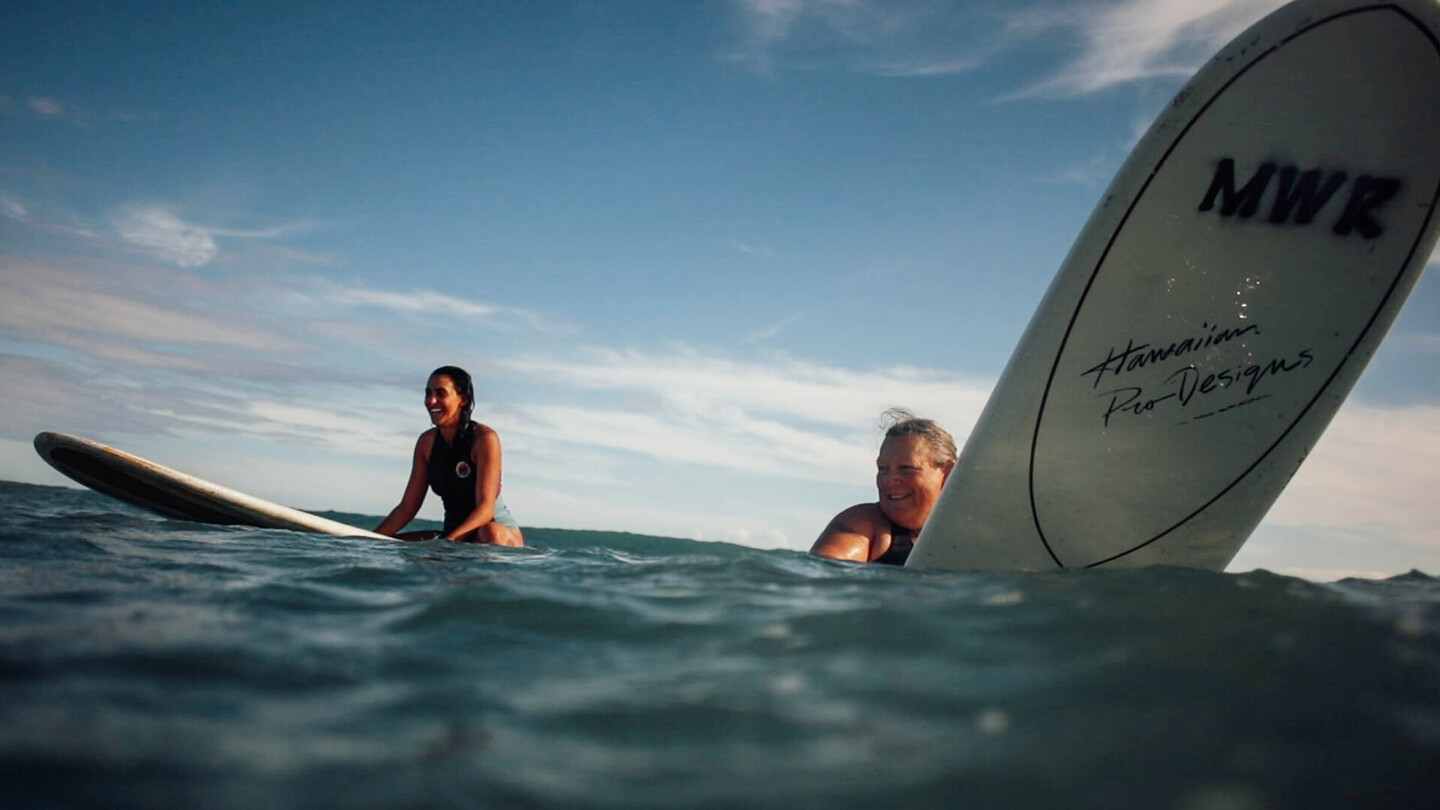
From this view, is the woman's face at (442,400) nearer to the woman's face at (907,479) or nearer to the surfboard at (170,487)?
the surfboard at (170,487)

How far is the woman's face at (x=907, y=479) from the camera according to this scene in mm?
3479

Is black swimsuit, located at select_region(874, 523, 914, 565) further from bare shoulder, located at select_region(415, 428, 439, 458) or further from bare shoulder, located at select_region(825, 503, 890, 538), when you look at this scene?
bare shoulder, located at select_region(415, 428, 439, 458)

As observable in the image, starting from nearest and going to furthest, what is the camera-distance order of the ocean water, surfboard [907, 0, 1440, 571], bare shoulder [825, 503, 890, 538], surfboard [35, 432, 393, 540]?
1. the ocean water
2. surfboard [907, 0, 1440, 571]
3. bare shoulder [825, 503, 890, 538]
4. surfboard [35, 432, 393, 540]

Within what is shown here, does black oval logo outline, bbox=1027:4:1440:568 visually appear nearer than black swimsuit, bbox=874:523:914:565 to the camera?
Yes

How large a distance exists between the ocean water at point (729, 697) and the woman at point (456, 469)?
8.90ft

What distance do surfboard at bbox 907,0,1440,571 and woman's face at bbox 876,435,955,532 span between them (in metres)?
0.58

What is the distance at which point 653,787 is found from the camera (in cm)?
96

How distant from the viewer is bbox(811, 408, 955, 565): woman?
3.47 meters

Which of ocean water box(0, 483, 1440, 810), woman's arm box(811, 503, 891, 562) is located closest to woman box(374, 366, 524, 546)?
woman's arm box(811, 503, 891, 562)

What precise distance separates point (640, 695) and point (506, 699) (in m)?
0.21

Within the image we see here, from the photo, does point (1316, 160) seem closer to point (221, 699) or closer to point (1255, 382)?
point (1255, 382)

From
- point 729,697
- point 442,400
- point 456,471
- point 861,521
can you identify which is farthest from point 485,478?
point 729,697

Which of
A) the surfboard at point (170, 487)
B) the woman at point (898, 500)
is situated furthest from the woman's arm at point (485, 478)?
the woman at point (898, 500)

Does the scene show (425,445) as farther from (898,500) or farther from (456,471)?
(898,500)
